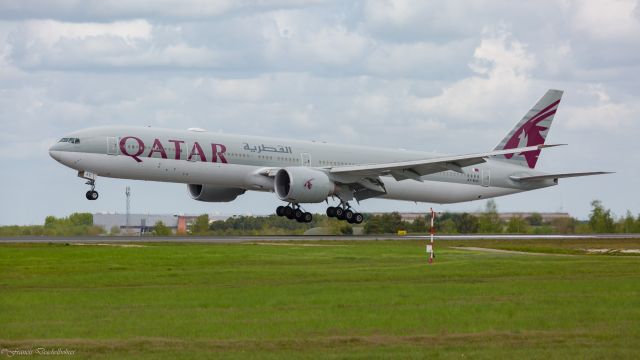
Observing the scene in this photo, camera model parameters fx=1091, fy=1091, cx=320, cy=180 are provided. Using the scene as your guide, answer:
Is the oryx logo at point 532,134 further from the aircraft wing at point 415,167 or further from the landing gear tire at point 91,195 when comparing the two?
the landing gear tire at point 91,195

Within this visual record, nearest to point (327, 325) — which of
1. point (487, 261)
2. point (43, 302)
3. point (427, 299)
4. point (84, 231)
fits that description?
point (427, 299)

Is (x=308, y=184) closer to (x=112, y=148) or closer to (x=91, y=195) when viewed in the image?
(x=112, y=148)

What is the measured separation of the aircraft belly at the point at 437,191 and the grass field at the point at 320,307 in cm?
2582

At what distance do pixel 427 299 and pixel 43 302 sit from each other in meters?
7.24

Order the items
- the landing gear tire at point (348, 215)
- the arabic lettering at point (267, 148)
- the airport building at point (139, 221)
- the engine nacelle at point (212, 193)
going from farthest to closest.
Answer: the airport building at point (139, 221) → the engine nacelle at point (212, 193) → the landing gear tire at point (348, 215) → the arabic lettering at point (267, 148)

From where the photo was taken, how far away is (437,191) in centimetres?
5975

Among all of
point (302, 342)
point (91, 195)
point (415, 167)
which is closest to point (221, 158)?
point (91, 195)

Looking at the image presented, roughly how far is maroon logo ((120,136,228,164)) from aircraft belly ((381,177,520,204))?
10.4 m

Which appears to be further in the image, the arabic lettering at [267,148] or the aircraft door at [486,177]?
the aircraft door at [486,177]

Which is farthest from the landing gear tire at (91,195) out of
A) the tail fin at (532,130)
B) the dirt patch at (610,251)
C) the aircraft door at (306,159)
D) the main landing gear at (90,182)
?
the tail fin at (532,130)

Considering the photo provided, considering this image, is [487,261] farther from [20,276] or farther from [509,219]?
[509,219]

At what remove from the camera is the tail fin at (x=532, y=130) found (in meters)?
63.1

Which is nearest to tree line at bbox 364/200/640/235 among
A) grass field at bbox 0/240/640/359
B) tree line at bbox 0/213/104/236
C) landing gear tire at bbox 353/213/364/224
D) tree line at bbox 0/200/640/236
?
tree line at bbox 0/200/640/236

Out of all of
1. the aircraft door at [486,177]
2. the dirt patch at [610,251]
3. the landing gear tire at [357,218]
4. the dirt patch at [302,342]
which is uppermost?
the aircraft door at [486,177]
